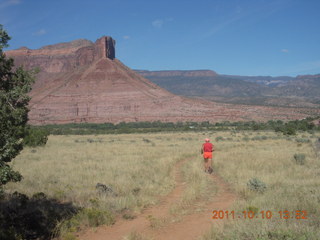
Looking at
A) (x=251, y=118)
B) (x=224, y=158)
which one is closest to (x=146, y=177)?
(x=224, y=158)

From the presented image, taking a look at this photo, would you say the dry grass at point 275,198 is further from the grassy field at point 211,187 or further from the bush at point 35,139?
the bush at point 35,139

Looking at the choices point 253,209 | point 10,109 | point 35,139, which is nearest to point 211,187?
point 253,209

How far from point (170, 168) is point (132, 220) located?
656 cm

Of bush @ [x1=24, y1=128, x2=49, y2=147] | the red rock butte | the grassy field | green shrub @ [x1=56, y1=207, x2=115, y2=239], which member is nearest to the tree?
green shrub @ [x1=56, y1=207, x2=115, y2=239]

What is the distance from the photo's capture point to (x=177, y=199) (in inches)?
332

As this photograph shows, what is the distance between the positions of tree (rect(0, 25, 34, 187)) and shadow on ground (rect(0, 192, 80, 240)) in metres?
1.32

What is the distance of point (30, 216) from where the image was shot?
6.85 meters

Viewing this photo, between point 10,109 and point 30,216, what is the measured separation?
111 inches

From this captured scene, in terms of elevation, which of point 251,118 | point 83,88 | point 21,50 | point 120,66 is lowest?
point 251,118

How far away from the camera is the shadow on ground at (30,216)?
6.15 m

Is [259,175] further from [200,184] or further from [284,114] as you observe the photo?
[284,114]

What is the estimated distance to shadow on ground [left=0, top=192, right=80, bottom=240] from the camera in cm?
615

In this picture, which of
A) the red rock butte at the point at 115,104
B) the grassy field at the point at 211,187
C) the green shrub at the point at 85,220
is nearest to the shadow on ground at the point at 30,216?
the green shrub at the point at 85,220

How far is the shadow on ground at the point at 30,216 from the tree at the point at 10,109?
4.34 ft
